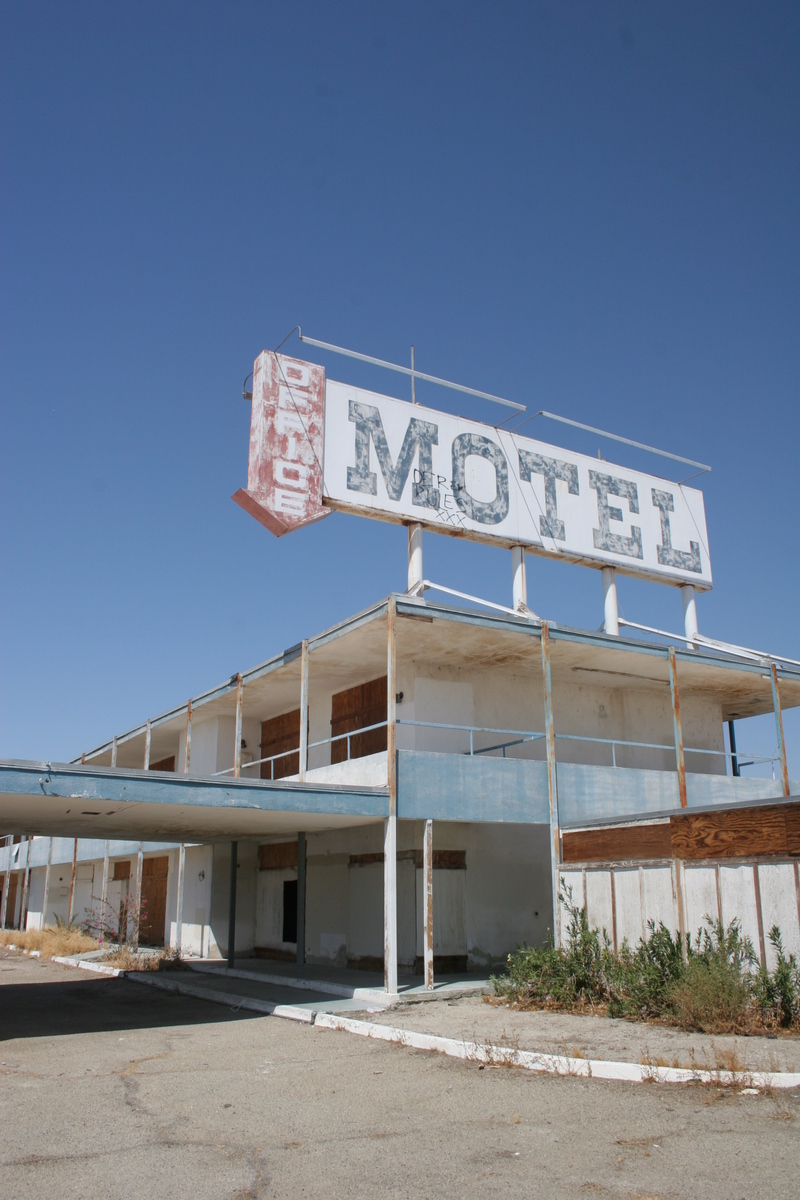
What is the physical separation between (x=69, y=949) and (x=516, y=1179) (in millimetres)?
24154

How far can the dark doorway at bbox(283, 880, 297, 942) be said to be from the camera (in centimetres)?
2306

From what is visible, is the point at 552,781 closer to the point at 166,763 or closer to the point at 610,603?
the point at 610,603

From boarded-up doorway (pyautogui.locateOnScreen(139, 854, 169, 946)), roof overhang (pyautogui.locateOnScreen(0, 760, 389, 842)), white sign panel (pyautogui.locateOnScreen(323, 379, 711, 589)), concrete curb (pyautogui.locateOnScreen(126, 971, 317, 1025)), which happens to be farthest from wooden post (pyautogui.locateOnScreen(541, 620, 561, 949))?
boarded-up doorway (pyautogui.locateOnScreen(139, 854, 169, 946))

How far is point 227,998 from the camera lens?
15.9 meters

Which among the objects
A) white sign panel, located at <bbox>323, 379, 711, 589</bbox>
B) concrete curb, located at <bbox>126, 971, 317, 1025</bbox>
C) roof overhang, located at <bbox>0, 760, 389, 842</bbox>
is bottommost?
concrete curb, located at <bbox>126, 971, 317, 1025</bbox>

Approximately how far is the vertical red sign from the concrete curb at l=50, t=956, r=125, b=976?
11491 millimetres

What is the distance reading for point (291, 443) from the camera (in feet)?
59.2

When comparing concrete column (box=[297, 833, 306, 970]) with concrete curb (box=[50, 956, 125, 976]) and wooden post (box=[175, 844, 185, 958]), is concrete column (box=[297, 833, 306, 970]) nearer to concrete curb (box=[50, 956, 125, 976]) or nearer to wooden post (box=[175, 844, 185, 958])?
concrete curb (box=[50, 956, 125, 976])

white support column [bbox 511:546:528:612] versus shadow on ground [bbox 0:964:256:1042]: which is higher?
white support column [bbox 511:546:528:612]

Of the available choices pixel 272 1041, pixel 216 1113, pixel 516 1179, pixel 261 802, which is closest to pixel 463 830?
pixel 261 802

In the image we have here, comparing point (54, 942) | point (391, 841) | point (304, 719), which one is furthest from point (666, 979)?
point (54, 942)

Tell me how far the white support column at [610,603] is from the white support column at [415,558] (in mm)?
5109

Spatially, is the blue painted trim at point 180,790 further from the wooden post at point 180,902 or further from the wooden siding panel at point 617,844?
the wooden post at point 180,902

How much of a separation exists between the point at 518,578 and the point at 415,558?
2.75 meters
